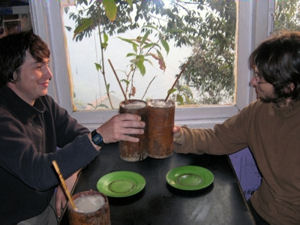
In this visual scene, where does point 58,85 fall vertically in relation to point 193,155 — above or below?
above

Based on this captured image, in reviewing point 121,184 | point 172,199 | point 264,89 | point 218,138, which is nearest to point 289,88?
point 264,89

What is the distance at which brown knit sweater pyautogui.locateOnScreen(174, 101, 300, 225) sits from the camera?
45.4 inches

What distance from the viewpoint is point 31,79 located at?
3.89ft

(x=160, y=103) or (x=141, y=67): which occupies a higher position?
(x=141, y=67)

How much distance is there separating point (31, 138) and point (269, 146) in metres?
0.90

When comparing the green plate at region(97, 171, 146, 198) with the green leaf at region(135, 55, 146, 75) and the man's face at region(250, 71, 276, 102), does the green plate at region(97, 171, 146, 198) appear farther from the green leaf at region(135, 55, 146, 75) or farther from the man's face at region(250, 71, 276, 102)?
the green leaf at region(135, 55, 146, 75)

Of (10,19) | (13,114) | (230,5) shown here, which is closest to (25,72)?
(13,114)

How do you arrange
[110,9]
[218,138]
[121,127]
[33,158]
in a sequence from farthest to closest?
[110,9]
[218,138]
[121,127]
[33,158]

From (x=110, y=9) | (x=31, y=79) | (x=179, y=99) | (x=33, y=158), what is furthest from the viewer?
(x=179, y=99)

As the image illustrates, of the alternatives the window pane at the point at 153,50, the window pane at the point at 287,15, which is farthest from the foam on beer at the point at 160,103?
the window pane at the point at 287,15

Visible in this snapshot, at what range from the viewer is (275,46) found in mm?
1158

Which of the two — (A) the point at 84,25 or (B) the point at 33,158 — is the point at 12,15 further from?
(B) the point at 33,158

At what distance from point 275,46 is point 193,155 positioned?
1.74 feet

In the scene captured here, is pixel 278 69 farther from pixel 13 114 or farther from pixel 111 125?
pixel 13 114
